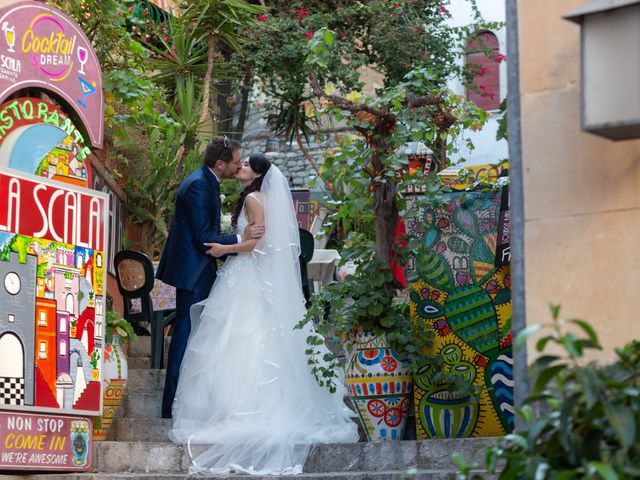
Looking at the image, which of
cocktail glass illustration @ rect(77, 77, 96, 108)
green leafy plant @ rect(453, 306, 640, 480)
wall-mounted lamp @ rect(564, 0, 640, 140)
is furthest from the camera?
cocktail glass illustration @ rect(77, 77, 96, 108)

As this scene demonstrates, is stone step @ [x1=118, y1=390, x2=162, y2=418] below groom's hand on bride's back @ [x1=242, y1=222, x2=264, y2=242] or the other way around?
below

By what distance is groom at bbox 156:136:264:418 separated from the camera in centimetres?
738

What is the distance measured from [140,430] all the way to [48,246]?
150 centimetres

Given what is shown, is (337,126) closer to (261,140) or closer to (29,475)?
(261,140)

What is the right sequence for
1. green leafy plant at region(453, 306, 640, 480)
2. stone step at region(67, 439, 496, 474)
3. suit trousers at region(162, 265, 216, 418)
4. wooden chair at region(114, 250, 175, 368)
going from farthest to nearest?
1. wooden chair at region(114, 250, 175, 368)
2. suit trousers at region(162, 265, 216, 418)
3. stone step at region(67, 439, 496, 474)
4. green leafy plant at region(453, 306, 640, 480)

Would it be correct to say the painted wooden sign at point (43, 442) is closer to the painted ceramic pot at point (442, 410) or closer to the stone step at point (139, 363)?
the painted ceramic pot at point (442, 410)

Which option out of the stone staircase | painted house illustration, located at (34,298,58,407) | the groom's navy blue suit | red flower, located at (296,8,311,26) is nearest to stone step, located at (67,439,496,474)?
the stone staircase

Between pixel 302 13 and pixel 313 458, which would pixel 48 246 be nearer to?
pixel 313 458

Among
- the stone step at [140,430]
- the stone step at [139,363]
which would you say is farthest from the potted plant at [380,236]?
the stone step at [139,363]

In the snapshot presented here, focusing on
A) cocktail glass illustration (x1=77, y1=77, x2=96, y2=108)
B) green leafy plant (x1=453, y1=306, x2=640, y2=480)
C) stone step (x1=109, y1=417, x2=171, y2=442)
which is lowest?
stone step (x1=109, y1=417, x2=171, y2=442)

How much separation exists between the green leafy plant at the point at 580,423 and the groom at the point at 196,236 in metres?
4.60

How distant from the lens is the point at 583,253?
Answer: 10.8 feet

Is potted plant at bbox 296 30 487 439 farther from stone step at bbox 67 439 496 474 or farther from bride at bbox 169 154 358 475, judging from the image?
stone step at bbox 67 439 496 474

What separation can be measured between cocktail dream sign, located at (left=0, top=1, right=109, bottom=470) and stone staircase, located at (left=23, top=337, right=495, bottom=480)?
179 mm
